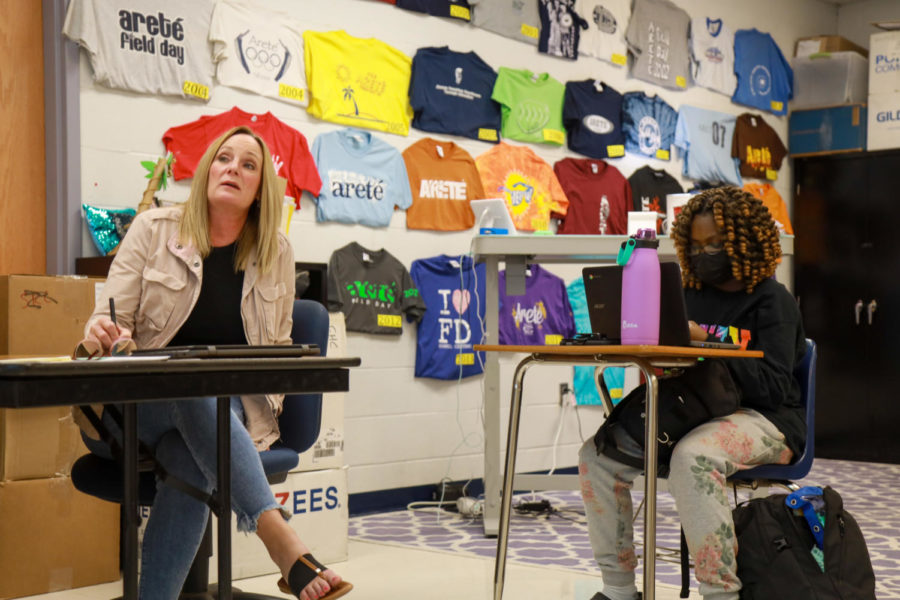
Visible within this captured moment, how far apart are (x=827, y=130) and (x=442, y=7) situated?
10.2 ft

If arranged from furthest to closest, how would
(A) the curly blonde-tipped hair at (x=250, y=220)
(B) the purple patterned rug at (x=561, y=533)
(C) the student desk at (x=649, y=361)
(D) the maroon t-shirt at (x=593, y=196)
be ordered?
(D) the maroon t-shirt at (x=593, y=196)
(B) the purple patterned rug at (x=561, y=533)
(A) the curly blonde-tipped hair at (x=250, y=220)
(C) the student desk at (x=649, y=361)

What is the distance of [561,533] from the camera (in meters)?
3.79

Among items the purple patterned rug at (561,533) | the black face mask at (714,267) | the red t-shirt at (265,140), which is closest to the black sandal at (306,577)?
the black face mask at (714,267)

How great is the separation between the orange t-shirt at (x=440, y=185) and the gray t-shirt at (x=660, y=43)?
1.48 metres

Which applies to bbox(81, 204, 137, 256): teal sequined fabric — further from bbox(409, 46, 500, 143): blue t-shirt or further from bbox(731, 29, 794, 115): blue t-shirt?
bbox(731, 29, 794, 115): blue t-shirt

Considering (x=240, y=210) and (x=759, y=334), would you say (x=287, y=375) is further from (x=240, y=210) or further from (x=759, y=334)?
(x=759, y=334)

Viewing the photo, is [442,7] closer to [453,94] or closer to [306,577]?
[453,94]

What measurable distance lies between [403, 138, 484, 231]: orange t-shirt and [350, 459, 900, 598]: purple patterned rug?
133cm

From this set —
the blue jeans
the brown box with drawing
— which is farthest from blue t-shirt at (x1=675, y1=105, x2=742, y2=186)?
the blue jeans

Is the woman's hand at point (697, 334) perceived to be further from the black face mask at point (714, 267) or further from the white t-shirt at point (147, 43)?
the white t-shirt at point (147, 43)

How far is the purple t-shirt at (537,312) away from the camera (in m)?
4.94

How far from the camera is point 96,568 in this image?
2.97 meters

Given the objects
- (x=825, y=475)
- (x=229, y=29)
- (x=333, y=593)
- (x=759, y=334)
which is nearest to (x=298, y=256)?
(x=229, y=29)

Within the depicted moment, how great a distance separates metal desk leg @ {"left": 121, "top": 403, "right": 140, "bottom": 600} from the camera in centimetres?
142
